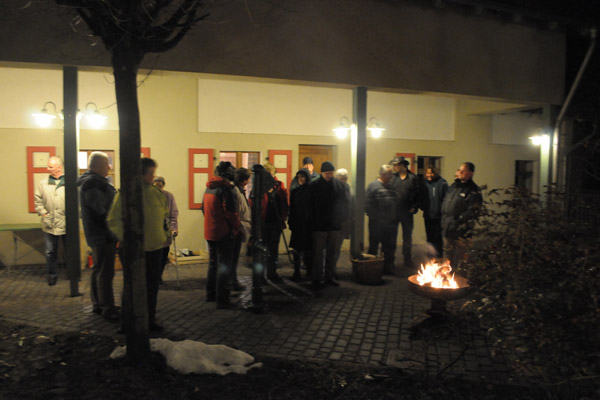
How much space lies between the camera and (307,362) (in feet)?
14.2

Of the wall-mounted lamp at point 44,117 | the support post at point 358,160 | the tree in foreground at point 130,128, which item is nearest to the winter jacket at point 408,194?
the support post at point 358,160

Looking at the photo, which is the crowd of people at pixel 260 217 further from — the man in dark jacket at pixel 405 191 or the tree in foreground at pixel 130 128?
the tree in foreground at pixel 130 128

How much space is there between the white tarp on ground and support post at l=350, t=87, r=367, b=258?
3.83 metres

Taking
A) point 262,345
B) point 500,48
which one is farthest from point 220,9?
point 500,48

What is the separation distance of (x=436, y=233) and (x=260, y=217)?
415 cm

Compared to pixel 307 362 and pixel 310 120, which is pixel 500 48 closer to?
pixel 310 120

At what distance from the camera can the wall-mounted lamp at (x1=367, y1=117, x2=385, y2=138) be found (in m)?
10.2

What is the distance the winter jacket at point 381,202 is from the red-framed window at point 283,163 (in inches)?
101

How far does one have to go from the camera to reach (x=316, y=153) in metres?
10.4

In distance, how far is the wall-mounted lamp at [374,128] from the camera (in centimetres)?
1024

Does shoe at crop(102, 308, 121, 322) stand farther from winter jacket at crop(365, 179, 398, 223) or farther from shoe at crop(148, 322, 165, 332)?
winter jacket at crop(365, 179, 398, 223)

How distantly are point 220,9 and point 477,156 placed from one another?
27.3 feet

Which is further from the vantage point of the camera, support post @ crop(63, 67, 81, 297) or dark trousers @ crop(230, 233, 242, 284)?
dark trousers @ crop(230, 233, 242, 284)

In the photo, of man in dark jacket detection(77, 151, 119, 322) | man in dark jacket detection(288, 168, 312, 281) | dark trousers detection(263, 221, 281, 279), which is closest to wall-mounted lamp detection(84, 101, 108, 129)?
man in dark jacket detection(77, 151, 119, 322)
